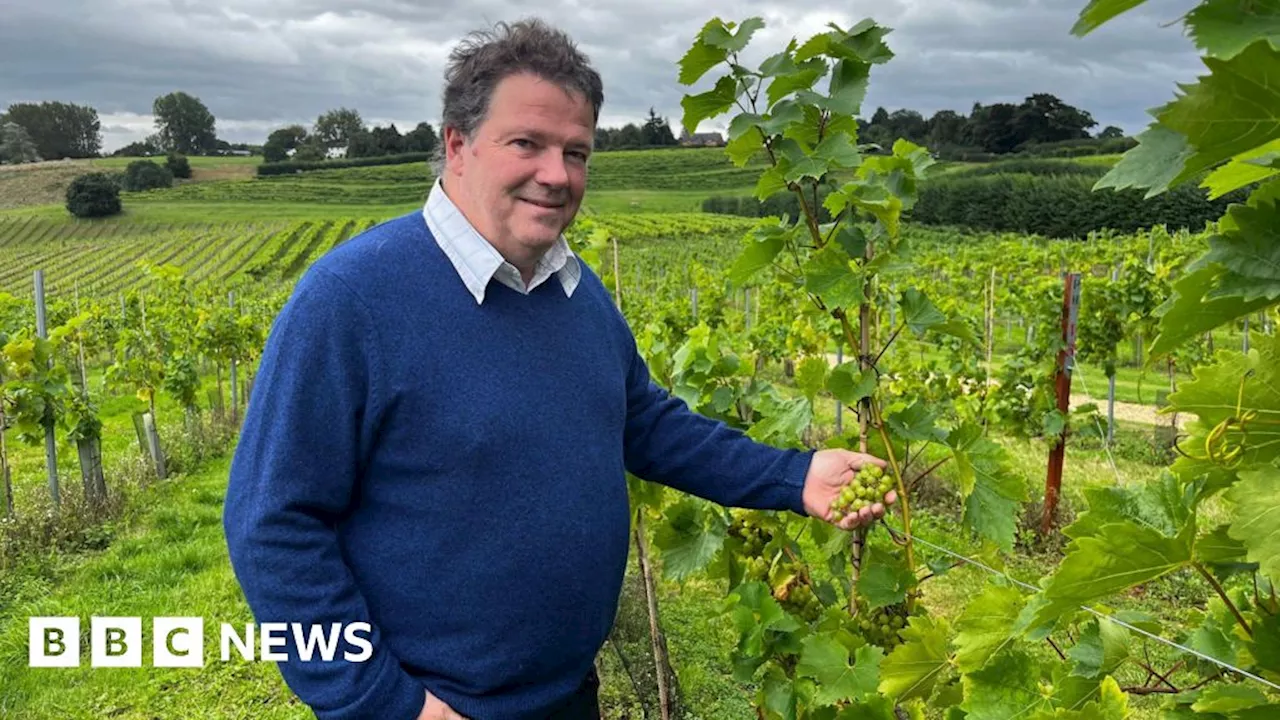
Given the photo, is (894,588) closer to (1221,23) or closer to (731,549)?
(731,549)

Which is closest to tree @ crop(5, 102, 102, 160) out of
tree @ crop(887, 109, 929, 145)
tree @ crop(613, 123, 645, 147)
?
tree @ crop(613, 123, 645, 147)

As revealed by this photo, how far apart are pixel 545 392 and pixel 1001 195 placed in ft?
145

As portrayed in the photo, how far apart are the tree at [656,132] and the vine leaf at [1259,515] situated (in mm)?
79817

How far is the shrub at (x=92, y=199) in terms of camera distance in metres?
52.8

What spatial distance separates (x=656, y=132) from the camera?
3125 inches

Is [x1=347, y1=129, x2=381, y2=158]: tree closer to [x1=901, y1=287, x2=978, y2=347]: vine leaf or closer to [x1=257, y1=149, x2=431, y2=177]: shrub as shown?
[x1=257, y1=149, x2=431, y2=177]: shrub

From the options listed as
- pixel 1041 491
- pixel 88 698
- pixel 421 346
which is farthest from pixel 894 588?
pixel 1041 491

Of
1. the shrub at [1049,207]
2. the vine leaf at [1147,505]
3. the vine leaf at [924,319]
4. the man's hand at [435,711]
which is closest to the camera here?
the vine leaf at [1147,505]

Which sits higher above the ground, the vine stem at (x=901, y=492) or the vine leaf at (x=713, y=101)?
the vine leaf at (x=713, y=101)

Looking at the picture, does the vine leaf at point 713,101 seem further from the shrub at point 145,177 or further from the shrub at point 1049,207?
the shrub at point 145,177

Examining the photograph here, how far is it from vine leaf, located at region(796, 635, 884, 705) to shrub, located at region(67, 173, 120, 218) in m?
60.6

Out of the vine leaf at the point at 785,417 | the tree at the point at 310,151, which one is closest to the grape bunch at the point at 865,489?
the vine leaf at the point at 785,417

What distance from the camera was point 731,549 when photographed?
278cm

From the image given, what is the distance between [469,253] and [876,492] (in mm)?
998
